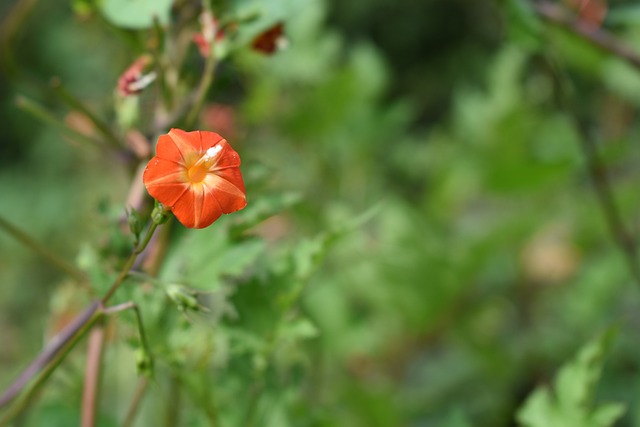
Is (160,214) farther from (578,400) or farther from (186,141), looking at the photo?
(578,400)

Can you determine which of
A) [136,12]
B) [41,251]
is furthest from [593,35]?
[41,251]

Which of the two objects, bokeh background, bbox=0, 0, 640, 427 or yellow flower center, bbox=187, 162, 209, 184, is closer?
yellow flower center, bbox=187, 162, 209, 184

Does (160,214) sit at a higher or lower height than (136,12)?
lower

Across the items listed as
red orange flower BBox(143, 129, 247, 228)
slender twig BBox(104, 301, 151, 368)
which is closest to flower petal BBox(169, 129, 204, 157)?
red orange flower BBox(143, 129, 247, 228)

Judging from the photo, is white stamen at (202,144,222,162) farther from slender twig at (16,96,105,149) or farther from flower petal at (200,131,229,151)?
slender twig at (16,96,105,149)

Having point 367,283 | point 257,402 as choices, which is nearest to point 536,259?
point 367,283

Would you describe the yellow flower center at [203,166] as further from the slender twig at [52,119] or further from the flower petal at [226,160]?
the slender twig at [52,119]
